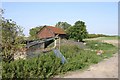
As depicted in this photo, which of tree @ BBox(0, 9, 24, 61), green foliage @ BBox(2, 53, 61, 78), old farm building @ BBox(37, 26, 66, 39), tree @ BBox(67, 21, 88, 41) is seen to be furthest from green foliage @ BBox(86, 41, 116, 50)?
tree @ BBox(0, 9, 24, 61)

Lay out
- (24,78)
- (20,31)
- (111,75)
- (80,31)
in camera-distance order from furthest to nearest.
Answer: (80,31) → (111,75) → (20,31) → (24,78)

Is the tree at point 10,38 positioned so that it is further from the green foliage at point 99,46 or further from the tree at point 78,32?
the tree at point 78,32

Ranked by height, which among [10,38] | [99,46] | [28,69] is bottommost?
[99,46]

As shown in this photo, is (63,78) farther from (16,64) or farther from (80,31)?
(80,31)

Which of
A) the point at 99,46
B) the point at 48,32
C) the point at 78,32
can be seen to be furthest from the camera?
the point at 78,32

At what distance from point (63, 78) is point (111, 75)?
2.71 m

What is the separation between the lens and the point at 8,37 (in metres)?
9.17

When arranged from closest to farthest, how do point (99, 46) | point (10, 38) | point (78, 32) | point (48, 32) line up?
point (10, 38) < point (99, 46) < point (48, 32) < point (78, 32)

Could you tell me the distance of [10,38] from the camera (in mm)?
9312

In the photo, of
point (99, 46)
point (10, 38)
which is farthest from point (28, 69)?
point (99, 46)

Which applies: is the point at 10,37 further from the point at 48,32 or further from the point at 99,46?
the point at 48,32

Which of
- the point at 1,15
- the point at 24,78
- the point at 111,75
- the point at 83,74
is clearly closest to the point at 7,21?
the point at 1,15

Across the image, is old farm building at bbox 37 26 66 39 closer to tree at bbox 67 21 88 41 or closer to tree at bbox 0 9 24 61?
tree at bbox 67 21 88 41

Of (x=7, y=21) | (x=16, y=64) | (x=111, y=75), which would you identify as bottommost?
(x=111, y=75)
